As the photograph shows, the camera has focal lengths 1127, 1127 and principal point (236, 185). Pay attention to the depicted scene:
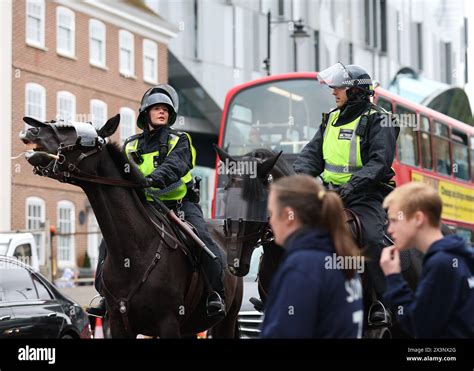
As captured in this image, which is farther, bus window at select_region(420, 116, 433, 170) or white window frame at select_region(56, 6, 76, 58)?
white window frame at select_region(56, 6, 76, 58)

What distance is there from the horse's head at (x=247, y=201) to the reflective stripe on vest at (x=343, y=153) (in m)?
0.46

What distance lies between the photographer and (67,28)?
40906mm

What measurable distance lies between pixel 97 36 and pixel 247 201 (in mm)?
34713

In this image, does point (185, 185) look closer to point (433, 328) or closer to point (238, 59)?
point (433, 328)

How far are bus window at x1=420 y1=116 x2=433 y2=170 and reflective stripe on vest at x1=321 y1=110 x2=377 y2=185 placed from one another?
1288 centimetres

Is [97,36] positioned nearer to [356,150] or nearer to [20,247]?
[20,247]

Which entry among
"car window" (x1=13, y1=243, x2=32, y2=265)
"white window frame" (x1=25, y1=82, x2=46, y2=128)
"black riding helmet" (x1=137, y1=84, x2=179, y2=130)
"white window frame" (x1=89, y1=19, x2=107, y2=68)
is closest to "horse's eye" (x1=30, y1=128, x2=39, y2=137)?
"black riding helmet" (x1=137, y1=84, x2=179, y2=130)

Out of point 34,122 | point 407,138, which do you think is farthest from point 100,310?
point 407,138

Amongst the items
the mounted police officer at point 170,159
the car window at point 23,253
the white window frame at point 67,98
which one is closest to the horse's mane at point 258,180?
the mounted police officer at point 170,159

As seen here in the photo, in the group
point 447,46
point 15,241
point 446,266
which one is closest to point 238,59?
point 447,46

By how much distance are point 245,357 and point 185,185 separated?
83.9 inches

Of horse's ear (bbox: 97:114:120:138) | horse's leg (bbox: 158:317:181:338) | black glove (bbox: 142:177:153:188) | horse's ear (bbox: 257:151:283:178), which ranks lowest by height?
horse's leg (bbox: 158:317:181:338)

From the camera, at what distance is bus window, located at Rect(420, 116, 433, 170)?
2217 centimetres

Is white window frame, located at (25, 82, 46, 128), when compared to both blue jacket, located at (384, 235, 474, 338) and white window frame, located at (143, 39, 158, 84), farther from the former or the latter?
blue jacket, located at (384, 235, 474, 338)
